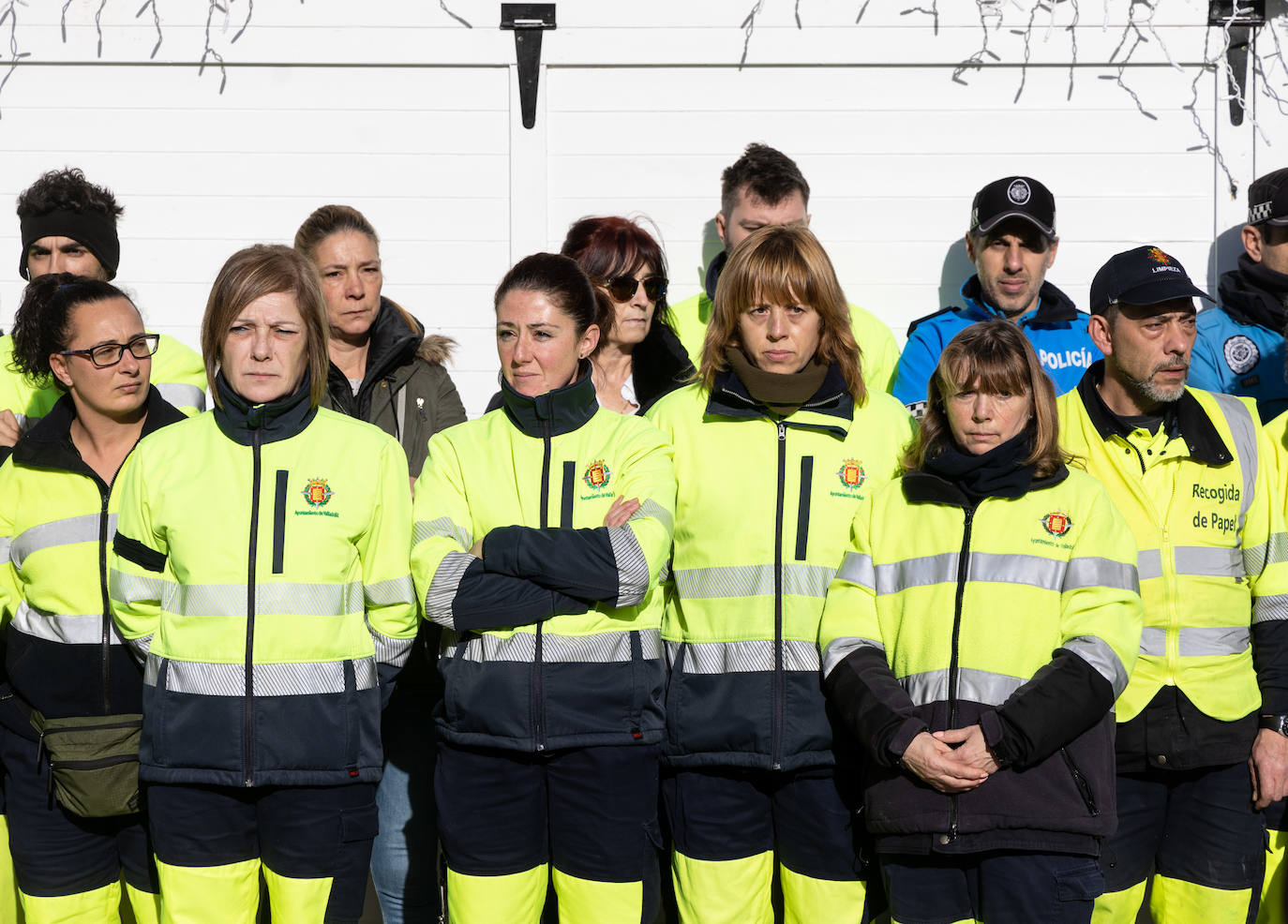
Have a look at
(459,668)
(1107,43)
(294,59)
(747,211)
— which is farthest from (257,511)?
(1107,43)

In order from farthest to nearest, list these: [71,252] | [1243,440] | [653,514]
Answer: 1. [71,252]
2. [1243,440]
3. [653,514]

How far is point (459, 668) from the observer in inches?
129

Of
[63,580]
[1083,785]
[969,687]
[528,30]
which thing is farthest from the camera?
[528,30]

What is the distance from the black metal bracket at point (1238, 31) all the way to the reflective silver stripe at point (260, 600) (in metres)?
4.43

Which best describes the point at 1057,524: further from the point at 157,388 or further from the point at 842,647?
the point at 157,388

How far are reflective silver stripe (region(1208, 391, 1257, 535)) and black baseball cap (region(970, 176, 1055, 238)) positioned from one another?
1141 millimetres

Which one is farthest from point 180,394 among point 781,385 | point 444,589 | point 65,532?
point 781,385

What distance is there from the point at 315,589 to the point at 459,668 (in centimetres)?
43

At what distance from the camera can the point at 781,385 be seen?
343cm

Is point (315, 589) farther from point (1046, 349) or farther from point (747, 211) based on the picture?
point (1046, 349)

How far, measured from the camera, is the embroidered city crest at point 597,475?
3.35 metres

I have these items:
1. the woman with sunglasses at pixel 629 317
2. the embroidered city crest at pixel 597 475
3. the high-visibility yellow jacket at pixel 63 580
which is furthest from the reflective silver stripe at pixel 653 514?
the high-visibility yellow jacket at pixel 63 580

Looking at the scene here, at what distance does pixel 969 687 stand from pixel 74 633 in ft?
8.12

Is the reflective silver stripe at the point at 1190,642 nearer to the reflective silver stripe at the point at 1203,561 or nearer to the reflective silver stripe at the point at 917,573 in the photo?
the reflective silver stripe at the point at 1203,561
